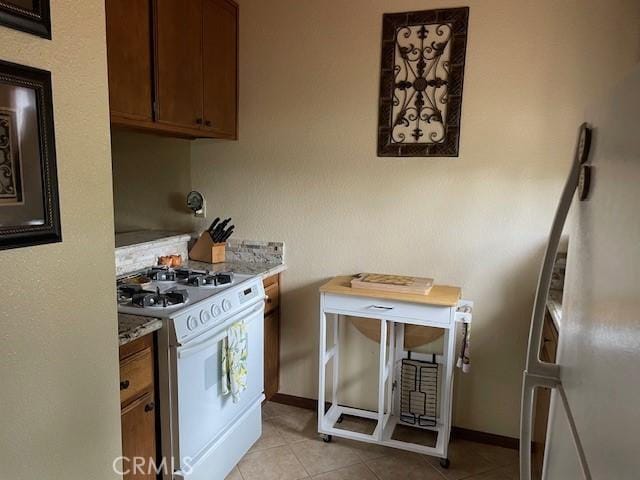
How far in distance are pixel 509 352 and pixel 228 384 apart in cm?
153

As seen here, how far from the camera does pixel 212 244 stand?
2918 millimetres

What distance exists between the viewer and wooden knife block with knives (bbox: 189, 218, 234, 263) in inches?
115

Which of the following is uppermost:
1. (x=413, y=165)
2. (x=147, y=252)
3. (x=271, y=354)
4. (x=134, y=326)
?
(x=413, y=165)

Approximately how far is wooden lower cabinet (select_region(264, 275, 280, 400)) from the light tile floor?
0.29 metres

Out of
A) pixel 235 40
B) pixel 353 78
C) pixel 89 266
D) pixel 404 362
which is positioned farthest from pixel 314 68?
pixel 89 266

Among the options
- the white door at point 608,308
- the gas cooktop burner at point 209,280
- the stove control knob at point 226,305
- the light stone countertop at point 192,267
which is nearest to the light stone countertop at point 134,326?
the light stone countertop at point 192,267

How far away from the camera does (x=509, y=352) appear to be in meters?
2.65

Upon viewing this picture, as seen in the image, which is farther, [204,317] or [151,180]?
[151,180]

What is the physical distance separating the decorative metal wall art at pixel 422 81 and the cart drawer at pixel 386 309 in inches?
33.1

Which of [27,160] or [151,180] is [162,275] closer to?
[151,180]

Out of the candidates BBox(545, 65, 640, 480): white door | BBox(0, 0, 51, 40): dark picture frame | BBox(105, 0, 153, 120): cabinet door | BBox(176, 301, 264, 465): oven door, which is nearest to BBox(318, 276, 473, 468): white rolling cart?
BBox(176, 301, 264, 465): oven door

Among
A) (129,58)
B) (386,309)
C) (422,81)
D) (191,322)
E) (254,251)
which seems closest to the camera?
(191,322)

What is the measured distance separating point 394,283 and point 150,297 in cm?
123

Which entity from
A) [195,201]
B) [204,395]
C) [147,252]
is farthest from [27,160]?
[195,201]
